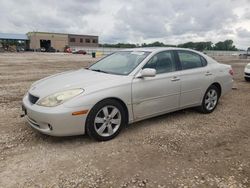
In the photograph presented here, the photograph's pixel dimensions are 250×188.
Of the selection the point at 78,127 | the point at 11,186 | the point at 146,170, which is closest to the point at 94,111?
the point at 78,127

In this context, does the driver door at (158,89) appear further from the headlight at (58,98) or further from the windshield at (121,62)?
the headlight at (58,98)

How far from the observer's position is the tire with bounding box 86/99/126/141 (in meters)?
3.99

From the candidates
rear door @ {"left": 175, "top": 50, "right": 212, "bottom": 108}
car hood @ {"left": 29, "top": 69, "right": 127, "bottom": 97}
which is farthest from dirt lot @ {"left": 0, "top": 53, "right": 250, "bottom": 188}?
car hood @ {"left": 29, "top": 69, "right": 127, "bottom": 97}

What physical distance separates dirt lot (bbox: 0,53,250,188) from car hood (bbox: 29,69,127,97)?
2.61ft

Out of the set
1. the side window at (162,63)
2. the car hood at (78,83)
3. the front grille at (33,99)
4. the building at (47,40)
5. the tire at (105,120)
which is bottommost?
the tire at (105,120)

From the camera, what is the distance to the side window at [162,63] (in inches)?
190

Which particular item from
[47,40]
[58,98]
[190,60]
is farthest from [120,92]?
[47,40]

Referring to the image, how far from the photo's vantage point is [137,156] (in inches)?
146

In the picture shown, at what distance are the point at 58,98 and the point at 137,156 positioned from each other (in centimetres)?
144

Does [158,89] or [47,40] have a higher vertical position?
[47,40]

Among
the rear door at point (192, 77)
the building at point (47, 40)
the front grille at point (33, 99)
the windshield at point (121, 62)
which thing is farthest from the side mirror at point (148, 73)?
the building at point (47, 40)

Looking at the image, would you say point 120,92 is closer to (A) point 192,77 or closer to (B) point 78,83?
(B) point 78,83

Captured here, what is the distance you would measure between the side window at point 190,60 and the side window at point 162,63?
0.96 feet

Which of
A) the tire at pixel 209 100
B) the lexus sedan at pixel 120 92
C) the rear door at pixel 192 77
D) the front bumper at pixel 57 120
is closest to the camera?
the front bumper at pixel 57 120
